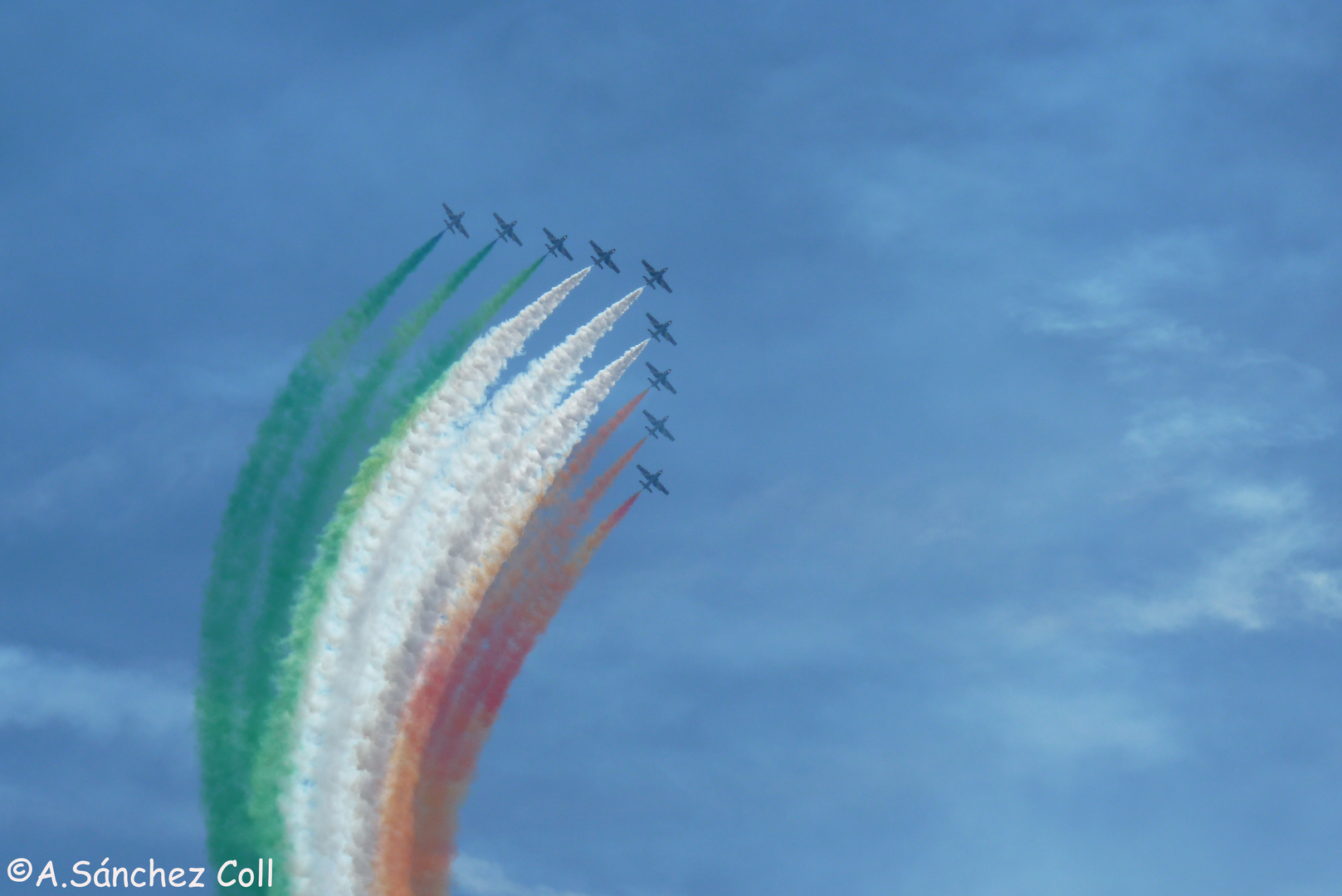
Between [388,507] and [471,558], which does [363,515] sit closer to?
[388,507]

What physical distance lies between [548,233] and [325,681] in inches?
1334

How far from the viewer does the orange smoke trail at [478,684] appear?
97938 mm

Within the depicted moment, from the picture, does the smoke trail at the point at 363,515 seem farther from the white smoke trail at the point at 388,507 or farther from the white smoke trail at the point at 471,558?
the white smoke trail at the point at 471,558

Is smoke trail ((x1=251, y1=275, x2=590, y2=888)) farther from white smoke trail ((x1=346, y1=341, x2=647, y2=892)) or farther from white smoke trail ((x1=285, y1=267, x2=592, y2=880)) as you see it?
white smoke trail ((x1=346, y1=341, x2=647, y2=892))

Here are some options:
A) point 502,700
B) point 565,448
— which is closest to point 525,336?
point 565,448

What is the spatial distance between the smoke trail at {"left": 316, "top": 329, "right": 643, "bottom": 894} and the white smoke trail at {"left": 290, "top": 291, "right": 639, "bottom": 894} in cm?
5

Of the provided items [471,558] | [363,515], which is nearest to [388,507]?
[363,515]

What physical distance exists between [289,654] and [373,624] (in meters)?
4.22

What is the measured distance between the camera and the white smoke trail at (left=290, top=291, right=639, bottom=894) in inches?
3716

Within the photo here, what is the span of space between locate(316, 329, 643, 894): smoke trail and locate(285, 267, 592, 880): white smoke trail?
2.48 ft

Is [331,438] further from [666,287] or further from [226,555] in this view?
[666,287]

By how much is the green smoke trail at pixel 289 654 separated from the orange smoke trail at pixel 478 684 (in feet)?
20.2

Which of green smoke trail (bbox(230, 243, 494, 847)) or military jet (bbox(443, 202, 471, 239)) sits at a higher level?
military jet (bbox(443, 202, 471, 239))

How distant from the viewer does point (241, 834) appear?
310ft
